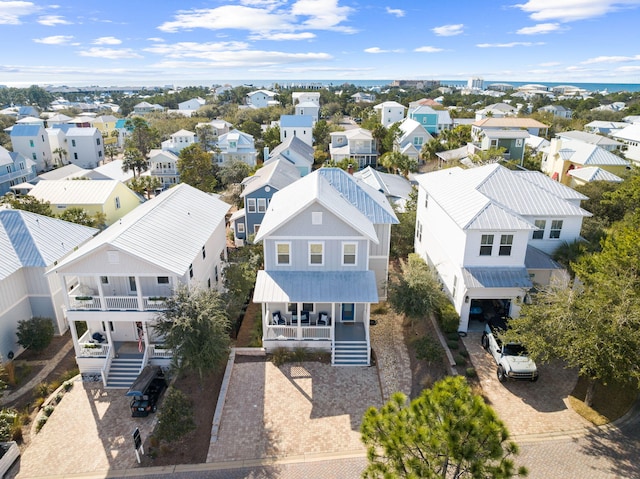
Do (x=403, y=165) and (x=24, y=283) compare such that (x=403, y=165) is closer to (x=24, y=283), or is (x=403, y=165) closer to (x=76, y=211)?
(x=76, y=211)

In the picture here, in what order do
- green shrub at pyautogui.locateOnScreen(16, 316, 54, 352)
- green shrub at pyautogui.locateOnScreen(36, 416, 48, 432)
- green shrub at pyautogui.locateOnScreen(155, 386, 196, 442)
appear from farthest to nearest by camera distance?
green shrub at pyautogui.locateOnScreen(16, 316, 54, 352), green shrub at pyautogui.locateOnScreen(36, 416, 48, 432), green shrub at pyautogui.locateOnScreen(155, 386, 196, 442)

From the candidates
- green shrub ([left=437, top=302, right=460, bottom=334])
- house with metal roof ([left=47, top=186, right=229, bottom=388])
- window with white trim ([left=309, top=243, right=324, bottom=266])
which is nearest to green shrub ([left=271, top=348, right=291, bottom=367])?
window with white trim ([left=309, top=243, right=324, bottom=266])

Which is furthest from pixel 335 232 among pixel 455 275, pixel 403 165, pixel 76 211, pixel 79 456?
pixel 403 165

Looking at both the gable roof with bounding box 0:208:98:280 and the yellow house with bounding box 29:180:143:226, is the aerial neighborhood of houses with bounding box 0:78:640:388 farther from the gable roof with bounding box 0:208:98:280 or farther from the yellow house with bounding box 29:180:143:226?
the yellow house with bounding box 29:180:143:226

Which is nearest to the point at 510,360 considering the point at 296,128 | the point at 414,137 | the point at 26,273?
the point at 26,273

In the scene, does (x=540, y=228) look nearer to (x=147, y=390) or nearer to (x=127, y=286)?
(x=147, y=390)

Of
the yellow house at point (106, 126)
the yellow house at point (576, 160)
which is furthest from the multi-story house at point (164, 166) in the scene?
the yellow house at point (576, 160)
